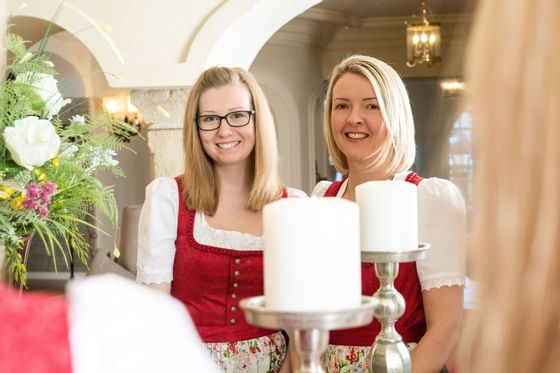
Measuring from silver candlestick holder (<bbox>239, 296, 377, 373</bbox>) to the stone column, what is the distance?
5289 mm

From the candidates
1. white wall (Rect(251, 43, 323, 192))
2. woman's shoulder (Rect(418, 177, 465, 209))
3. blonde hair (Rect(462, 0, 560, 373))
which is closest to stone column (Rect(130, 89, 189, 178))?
white wall (Rect(251, 43, 323, 192))

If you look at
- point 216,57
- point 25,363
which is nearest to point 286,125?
point 216,57

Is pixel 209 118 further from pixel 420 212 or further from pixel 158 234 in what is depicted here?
pixel 420 212

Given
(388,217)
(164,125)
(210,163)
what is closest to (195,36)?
(164,125)

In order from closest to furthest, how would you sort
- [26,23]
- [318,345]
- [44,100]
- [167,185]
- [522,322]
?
[522,322], [318,345], [44,100], [167,185], [26,23]

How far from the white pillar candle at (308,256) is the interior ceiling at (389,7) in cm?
824

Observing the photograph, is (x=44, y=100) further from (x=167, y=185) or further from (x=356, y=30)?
(x=356, y=30)

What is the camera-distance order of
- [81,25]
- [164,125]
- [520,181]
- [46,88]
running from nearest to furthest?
[520,181]
[46,88]
[81,25]
[164,125]

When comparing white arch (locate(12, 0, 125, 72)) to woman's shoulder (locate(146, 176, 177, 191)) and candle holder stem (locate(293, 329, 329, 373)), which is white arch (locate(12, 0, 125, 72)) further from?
candle holder stem (locate(293, 329, 329, 373))

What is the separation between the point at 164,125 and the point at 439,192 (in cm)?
443

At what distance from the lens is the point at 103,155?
166 cm

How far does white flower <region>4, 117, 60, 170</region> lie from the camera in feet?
4.80

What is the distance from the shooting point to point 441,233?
72.5 inches

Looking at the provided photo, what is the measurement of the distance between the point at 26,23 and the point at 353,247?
19.4 ft
